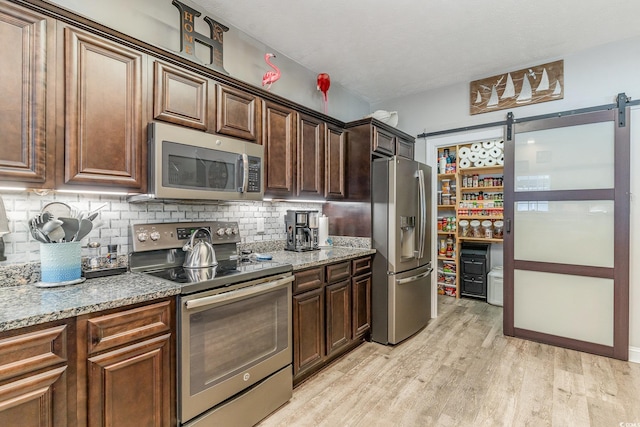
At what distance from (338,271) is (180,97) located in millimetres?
1744

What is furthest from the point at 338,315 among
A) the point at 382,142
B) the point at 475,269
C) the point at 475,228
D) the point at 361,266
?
the point at 475,228

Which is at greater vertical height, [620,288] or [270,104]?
[270,104]

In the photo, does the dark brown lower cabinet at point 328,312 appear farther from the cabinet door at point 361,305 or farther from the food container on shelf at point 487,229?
the food container on shelf at point 487,229

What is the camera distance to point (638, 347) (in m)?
Result: 2.71

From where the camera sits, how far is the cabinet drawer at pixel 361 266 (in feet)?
9.35

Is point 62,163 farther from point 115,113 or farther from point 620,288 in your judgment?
point 620,288

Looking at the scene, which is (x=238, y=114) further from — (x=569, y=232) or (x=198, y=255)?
(x=569, y=232)

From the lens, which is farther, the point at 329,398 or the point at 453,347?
the point at 453,347

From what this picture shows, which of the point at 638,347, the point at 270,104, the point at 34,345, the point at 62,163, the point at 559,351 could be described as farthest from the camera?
the point at 559,351

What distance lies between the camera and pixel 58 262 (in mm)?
1518

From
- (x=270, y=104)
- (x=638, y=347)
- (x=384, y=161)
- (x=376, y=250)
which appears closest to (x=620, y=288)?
(x=638, y=347)

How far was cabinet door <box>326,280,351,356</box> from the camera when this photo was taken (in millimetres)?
2559

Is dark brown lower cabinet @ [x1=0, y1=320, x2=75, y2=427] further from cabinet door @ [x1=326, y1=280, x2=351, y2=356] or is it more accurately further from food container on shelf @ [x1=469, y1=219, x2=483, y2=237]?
food container on shelf @ [x1=469, y1=219, x2=483, y2=237]

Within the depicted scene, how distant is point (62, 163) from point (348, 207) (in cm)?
236
